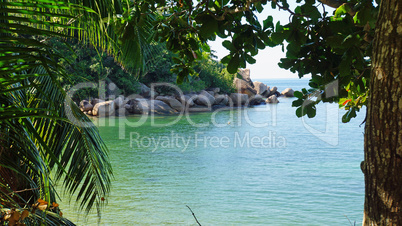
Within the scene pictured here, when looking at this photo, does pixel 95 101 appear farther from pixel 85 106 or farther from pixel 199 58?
pixel 199 58

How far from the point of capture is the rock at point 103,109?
21719 mm

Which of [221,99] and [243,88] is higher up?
[243,88]

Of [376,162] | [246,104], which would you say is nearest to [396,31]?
[376,162]

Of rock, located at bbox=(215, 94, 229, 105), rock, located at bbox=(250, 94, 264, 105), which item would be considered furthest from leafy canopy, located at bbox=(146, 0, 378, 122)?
rock, located at bbox=(250, 94, 264, 105)

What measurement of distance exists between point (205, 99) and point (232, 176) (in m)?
17.4

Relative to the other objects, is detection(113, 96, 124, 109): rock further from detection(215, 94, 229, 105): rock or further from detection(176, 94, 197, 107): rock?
detection(215, 94, 229, 105): rock

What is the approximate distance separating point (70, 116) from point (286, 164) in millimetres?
8660

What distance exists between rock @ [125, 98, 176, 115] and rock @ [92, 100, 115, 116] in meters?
1.35

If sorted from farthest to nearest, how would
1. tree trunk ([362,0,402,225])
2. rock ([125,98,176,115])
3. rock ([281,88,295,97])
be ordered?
rock ([281,88,295,97])
rock ([125,98,176,115])
tree trunk ([362,0,402,225])

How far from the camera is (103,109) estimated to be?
2198cm

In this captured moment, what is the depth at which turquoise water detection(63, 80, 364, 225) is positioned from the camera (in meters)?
6.95

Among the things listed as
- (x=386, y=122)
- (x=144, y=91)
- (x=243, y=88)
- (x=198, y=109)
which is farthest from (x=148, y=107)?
(x=386, y=122)

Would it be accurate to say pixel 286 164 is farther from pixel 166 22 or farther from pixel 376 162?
pixel 376 162

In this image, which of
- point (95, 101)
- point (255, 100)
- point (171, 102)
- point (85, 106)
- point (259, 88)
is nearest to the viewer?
point (85, 106)
